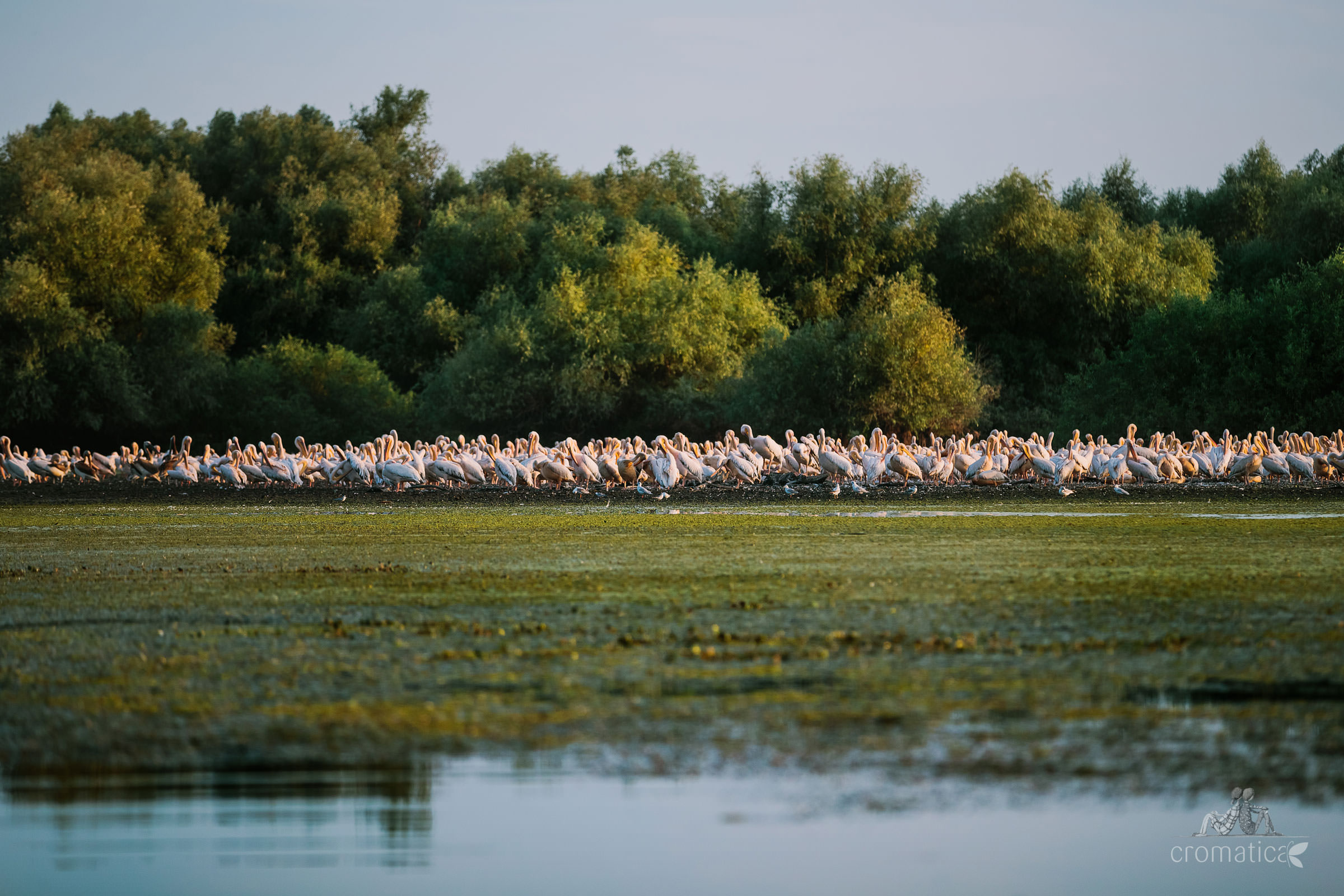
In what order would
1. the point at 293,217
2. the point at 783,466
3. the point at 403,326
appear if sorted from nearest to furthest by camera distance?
the point at 783,466 < the point at 403,326 < the point at 293,217

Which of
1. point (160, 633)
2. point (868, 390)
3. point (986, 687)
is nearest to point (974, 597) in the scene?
point (986, 687)

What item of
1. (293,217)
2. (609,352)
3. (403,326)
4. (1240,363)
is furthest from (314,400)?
(1240,363)

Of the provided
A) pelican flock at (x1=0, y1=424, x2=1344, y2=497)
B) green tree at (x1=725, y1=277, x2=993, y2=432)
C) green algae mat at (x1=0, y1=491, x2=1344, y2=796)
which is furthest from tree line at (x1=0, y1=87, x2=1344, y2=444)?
green algae mat at (x1=0, y1=491, x2=1344, y2=796)

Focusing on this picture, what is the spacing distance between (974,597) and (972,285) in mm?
42849

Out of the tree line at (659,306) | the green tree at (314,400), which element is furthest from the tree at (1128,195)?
the green tree at (314,400)

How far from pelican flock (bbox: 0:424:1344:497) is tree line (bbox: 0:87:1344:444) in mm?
10980

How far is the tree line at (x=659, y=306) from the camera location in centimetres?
4247

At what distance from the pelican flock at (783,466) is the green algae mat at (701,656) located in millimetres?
12618

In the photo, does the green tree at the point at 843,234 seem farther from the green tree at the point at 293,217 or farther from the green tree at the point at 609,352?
the green tree at the point at 293,217

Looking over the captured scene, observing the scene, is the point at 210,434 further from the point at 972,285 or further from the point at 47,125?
the point at 972,285

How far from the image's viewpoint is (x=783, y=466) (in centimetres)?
2834

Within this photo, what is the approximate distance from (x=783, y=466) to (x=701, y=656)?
70.9 ft

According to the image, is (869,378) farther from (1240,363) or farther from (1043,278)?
(1240,363)

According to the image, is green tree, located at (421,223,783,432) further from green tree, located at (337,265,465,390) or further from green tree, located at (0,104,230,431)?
green tree, located at (0,104,230,431)
